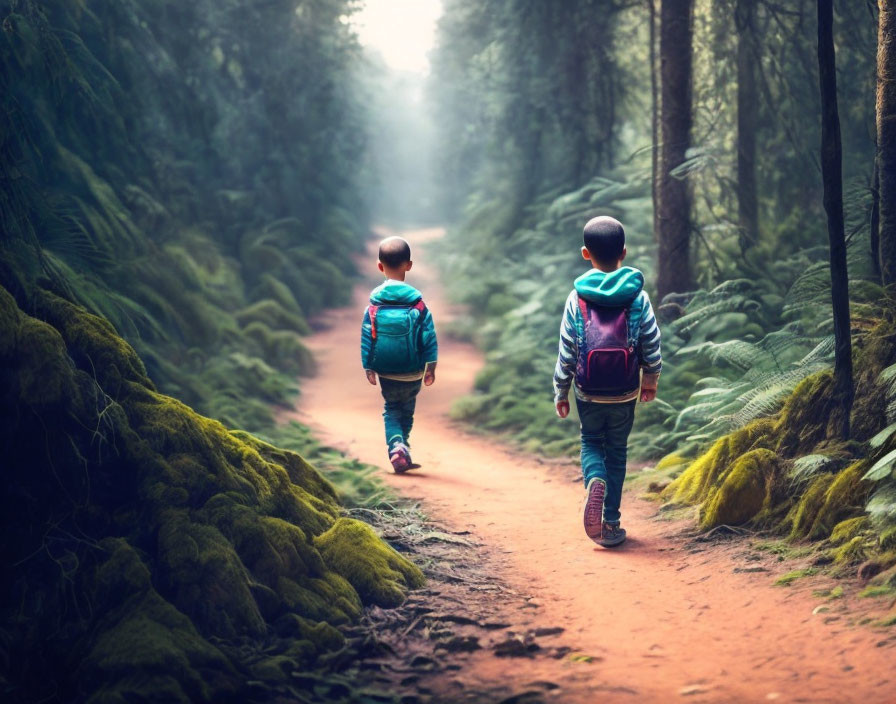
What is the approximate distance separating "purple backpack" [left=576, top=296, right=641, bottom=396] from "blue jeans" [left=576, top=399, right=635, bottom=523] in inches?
6.6

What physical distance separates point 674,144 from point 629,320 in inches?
222

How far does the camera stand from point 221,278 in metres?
17.8

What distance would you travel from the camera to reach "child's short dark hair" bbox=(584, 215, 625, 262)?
5.95m

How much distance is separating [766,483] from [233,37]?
17.6 meters

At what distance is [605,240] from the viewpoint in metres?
5.95

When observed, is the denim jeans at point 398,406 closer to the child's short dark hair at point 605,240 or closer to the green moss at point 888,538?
the child's short dark hair at point 605,240

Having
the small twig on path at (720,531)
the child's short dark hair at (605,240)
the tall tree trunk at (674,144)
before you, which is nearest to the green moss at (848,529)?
the small twig on path at (720,531)

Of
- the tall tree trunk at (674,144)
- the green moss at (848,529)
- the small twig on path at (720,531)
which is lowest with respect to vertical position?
the green moss at (848,529)

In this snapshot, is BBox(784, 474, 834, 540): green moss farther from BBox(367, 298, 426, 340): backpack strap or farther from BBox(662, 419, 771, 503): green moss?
BBox(367, 298, 426, 340): backpack strap

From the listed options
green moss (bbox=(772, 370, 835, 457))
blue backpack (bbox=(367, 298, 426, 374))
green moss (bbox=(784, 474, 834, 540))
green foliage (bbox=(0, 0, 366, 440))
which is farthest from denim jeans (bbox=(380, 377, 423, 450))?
green moss (bbox=(784, 474, 834, 540))

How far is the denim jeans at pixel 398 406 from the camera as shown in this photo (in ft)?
26.0

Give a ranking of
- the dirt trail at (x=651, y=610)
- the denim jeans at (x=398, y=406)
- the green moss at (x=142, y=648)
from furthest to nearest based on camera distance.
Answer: the denim jeans at (x=398, y=406)
the dirt trail at (x=651, y=610)
the green moss at (x=142, y=648)

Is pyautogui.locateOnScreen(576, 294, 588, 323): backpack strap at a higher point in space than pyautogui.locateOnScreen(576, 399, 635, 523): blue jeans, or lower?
higher

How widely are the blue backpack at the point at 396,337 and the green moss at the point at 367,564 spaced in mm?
2458
